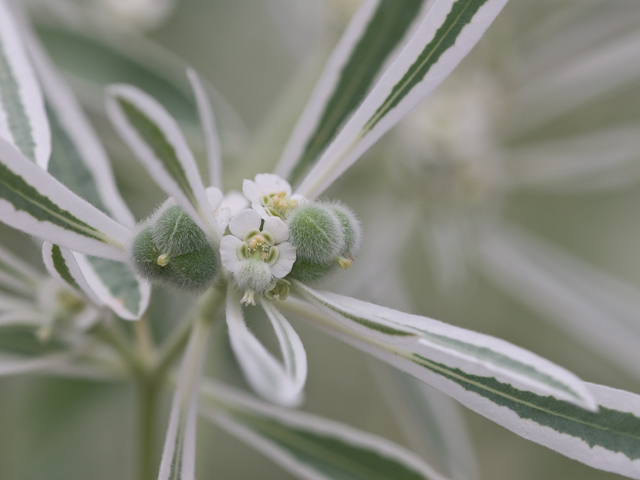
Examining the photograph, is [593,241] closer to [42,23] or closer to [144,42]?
[144,42]

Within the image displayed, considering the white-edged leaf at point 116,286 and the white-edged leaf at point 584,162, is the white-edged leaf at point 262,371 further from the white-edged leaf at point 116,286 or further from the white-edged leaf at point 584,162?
the white-edged leaf at point 584,162

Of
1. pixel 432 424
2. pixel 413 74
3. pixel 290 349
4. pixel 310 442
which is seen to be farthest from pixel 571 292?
pixel 290 349

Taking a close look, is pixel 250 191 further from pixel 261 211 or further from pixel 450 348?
pixel 450 348

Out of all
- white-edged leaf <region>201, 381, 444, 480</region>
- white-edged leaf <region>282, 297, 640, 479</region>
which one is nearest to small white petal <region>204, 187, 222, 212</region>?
white-edged leaf <region>282, 297, 640, 479</region>

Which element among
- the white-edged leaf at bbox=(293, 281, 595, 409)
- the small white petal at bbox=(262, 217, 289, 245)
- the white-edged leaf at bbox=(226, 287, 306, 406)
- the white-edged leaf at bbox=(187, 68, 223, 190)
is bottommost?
the white-edged leaf at bbox=(226, 287, 306, 406)

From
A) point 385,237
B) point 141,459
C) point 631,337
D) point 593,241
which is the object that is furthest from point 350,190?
point 593,241

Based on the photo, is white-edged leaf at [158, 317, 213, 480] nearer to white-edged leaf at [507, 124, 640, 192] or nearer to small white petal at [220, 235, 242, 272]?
small white petal at [220, 235, 242, 272]

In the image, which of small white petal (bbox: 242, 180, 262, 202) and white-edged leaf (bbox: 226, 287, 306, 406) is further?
small white petal (bbox: 242, 180, 262, 202)
